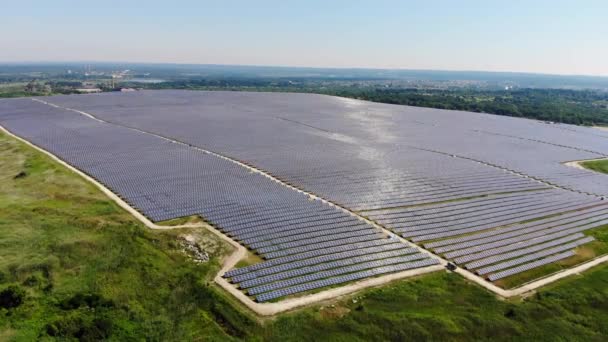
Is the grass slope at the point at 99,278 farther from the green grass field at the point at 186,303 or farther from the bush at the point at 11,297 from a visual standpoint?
the bush at the point at 11,297

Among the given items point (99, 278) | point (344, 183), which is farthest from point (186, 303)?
point (344, 183)

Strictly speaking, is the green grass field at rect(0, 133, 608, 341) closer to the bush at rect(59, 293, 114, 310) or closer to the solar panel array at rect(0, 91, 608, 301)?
the bush at rect(59, 293, 114, 310)

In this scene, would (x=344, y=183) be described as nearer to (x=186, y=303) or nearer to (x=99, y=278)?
(x=186, y=303)

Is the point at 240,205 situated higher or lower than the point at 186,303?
higher

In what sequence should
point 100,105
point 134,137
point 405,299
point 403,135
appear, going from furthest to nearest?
point 100,105
point 403,135
point 134,137
point 405,299

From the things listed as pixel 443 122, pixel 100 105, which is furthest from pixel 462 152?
pixel 100 105

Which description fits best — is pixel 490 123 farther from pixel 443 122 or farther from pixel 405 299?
pixel 405 299

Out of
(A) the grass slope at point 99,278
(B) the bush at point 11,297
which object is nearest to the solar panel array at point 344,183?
(A) the grass slope at point 99,278
